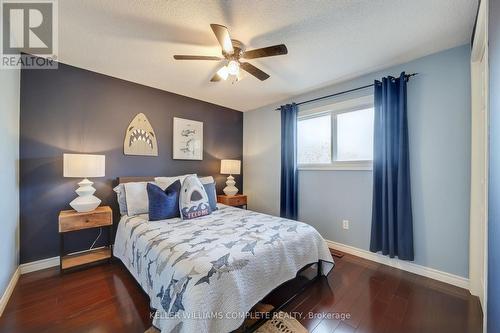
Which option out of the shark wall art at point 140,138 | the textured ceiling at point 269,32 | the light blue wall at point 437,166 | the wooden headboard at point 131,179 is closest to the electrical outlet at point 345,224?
the light blue wall at point 437,166

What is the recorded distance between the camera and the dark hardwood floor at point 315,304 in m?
1.51

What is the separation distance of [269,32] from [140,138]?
2.28 meters

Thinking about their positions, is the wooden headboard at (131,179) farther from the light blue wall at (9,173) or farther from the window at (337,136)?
the window at (337,136)

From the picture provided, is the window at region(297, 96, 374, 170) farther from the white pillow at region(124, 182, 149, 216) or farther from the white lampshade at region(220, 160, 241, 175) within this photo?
the white pillow at region(124, 182, 149, 216)

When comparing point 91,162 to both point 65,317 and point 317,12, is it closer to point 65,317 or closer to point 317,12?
point 65,317

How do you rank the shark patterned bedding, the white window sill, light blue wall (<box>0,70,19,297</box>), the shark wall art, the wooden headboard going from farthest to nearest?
the shark wall art
the wooden headboard
the white window sill
light blue wall (<box>0,70,19,297</box>)
the shark patterned bedding

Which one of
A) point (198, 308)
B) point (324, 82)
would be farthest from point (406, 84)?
point (198, 308)

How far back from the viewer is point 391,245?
2.34 m

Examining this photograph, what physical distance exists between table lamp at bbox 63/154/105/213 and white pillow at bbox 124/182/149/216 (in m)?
0.33

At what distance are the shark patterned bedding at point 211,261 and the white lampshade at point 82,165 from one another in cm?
68

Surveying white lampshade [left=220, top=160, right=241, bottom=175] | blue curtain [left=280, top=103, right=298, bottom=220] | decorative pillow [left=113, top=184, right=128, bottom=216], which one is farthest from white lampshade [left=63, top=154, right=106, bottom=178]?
blue curtain [left=280, top=103, right=298, bottom=220]

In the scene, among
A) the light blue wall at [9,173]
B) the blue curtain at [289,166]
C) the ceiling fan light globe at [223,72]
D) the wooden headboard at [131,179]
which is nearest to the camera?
the light blue wall at [9,173]

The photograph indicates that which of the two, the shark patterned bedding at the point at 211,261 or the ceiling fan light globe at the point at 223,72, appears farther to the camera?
the ceiling fan light globe at the point at 223,72

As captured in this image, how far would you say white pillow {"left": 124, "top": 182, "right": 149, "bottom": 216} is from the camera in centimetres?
251
